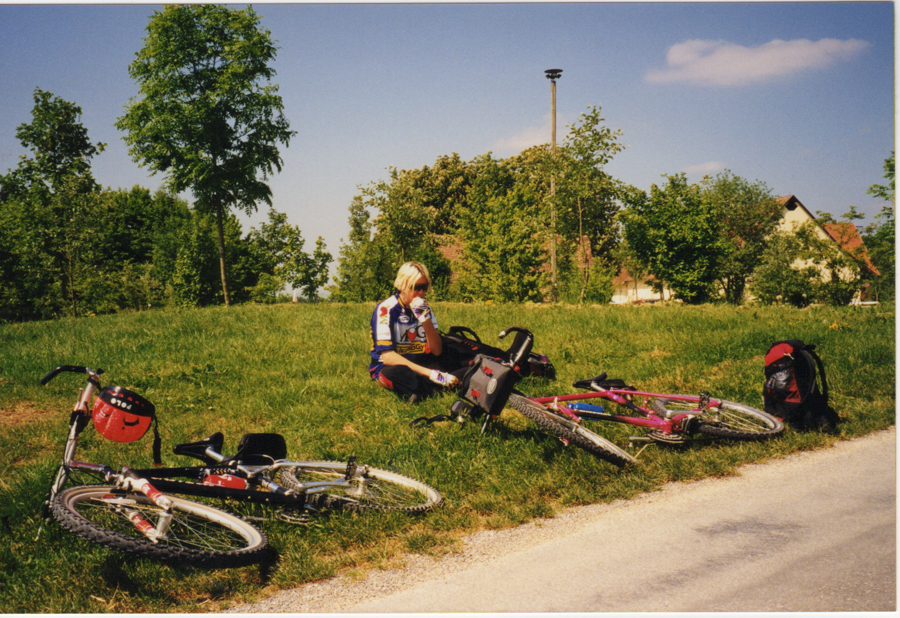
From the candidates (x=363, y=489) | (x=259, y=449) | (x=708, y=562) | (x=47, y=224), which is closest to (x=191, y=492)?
(x=259, y=449)

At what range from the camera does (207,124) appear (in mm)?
16844

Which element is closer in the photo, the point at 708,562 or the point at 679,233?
the point at 708,562

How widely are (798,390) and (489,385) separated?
2902 mm

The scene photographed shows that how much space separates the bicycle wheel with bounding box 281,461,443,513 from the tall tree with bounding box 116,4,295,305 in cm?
1488

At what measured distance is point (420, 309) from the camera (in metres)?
5.88

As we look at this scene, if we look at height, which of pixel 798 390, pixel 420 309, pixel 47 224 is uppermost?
pixel 47 224

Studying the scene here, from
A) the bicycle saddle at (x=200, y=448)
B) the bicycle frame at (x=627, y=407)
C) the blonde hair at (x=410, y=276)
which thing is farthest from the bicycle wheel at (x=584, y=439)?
the bicycle saddle at (x=200, y=448)

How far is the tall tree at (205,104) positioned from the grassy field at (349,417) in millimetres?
7143

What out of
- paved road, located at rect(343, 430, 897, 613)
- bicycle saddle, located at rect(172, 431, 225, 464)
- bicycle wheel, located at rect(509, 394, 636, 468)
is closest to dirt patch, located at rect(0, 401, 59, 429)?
bicycle saddle, located at rect(172, 431, 225, 464)

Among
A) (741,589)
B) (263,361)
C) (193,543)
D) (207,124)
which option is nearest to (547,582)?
(741,589)

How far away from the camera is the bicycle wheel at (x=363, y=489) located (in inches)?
151

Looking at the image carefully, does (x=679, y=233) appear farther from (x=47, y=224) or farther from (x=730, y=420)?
(x=47, y=224)

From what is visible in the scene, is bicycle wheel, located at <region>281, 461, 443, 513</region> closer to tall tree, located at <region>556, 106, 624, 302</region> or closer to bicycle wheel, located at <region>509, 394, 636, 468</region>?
bicycle wheel, located at <region>509, 394, 636, 468</region>

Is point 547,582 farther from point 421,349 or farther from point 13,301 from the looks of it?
point 13,301
